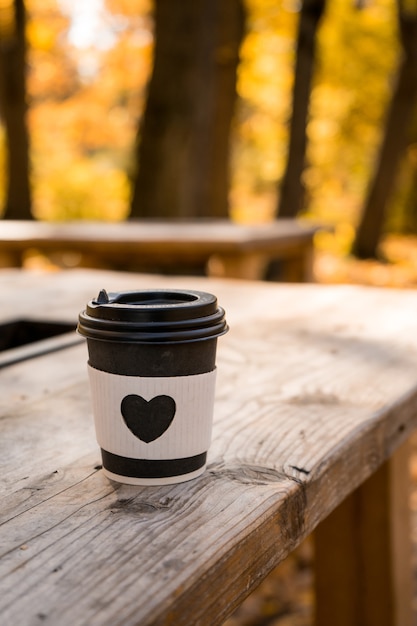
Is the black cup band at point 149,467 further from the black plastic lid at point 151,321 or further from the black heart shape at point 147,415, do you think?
the black plastic lid at point 151,321

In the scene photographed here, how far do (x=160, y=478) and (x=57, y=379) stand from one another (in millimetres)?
529

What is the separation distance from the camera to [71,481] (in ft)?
3.02

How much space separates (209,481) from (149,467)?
3.0 inches

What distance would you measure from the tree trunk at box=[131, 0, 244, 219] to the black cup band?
5286 mm

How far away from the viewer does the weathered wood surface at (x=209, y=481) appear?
2.24 feet

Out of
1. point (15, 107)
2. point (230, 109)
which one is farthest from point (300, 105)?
point (15, 107)

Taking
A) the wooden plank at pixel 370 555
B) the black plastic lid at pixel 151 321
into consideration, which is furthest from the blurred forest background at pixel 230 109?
the black plastic lid at pixel 151 321

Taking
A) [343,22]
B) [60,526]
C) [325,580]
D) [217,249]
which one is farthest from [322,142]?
[60,526]

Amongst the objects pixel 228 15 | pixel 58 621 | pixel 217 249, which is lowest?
pixel 217 249

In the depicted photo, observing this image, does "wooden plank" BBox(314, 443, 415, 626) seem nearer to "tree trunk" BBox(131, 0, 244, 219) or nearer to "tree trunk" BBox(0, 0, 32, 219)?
"tree trunk" BBox(131, 0, 244, 219)

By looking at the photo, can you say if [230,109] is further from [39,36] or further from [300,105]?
[39,36]

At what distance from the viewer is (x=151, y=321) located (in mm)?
859

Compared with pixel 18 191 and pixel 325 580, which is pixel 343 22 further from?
pixel 325 580

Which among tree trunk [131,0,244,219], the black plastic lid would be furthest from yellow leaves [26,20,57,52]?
the black plastic lid
